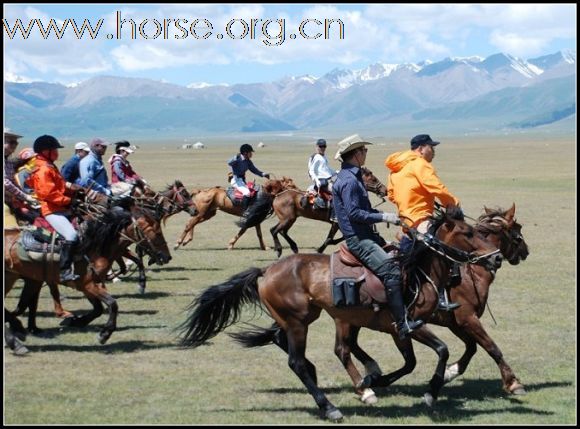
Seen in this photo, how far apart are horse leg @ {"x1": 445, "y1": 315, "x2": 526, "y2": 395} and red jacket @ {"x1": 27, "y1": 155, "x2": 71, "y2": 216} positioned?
5.14 meters

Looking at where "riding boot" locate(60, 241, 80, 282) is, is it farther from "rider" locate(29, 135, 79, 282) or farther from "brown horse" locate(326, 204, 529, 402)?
"brown horse" locate(326, 204, 529, 402)

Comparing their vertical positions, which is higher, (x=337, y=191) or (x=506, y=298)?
(x=337, y=191)

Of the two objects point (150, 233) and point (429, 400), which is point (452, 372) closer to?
point (429, 400)

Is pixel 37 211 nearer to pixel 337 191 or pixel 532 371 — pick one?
pixel 337 191

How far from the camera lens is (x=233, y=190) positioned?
2169 cm

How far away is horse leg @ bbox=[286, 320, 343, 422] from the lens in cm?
853

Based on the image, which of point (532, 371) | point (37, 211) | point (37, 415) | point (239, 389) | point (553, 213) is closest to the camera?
point (37, 415)

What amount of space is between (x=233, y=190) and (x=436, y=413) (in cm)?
1348

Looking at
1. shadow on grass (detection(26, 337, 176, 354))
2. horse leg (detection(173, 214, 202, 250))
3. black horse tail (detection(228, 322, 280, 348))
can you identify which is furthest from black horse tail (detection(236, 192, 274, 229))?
black horse tail (detection(228, 322, 280, 348))

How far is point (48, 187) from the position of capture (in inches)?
440

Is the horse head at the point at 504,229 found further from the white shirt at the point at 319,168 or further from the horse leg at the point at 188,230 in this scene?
the horse leg at the point at 188,230

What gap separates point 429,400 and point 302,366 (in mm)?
1293

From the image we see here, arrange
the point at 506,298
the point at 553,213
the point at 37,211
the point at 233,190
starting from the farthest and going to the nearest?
the point at 553,213
the point at 233,190
the point at 506,298
the point at 37,211

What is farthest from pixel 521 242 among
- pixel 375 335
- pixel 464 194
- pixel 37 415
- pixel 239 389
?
pixel 464 194
